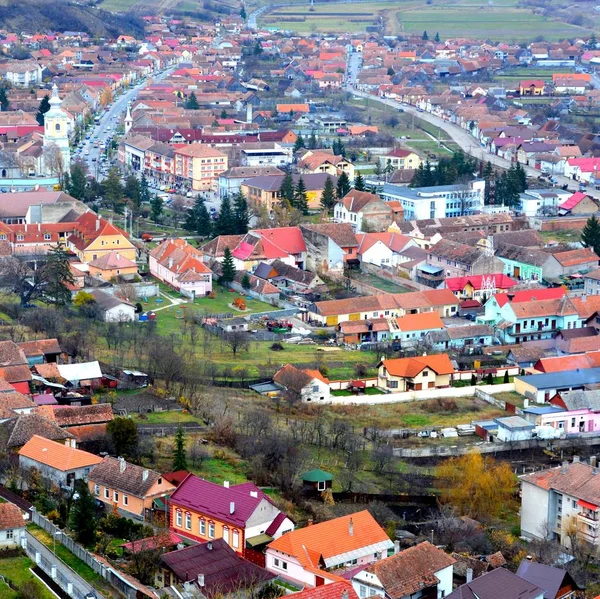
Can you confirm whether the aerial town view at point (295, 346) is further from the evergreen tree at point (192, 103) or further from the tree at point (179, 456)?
the evergreen tree at point (192, 103)

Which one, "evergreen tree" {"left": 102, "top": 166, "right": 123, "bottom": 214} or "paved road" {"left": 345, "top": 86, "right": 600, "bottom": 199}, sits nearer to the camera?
"evergreen tree" {"left": 102, "top": 166, "right": 123, "bottom": 214}

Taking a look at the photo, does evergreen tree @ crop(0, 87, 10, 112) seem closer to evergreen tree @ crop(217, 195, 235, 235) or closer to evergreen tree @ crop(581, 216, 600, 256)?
evergreen tree @ crop(217, 195, 235, 235)

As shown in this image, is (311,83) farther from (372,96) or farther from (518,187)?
(518,187)

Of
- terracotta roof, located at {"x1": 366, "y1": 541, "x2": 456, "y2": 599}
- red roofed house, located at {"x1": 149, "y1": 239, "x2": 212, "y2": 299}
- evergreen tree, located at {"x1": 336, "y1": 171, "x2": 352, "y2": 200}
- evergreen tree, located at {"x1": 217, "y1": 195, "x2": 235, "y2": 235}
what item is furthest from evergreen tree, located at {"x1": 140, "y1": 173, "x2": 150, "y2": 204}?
terracotta roof, located at {"x1": 366, "y1": 541, "x2": 456, "y2": 599}

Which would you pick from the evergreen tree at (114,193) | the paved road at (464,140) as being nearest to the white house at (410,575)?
the evergreen tree at (114,193)

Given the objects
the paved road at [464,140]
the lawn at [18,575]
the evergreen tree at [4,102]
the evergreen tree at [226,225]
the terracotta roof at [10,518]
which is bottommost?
the paved road at [464,140]

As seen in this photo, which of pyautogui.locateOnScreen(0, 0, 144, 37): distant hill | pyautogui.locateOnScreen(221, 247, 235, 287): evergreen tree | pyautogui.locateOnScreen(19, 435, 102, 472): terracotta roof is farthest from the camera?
pyautogui.locateOnScreen(0, 0, 144, 37): distant hill

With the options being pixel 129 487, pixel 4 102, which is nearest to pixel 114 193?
pixel 4 102
